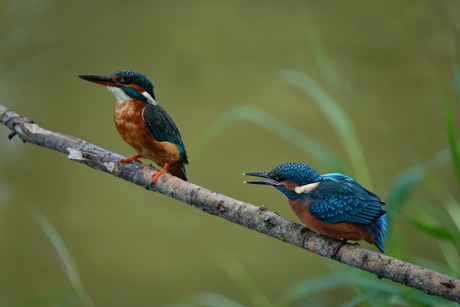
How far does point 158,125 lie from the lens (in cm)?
126

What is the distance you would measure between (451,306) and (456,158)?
88 cm

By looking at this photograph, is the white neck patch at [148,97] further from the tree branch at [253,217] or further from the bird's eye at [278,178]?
the bird's eye at [278,178]

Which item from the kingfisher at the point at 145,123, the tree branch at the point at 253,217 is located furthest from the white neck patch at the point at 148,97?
the tree branch at the point at 253,217

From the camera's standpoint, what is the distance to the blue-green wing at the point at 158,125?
1250mm

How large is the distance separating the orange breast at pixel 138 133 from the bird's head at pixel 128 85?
22mm

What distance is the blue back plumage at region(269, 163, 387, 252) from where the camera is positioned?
0.95 m

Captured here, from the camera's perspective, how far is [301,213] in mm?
991

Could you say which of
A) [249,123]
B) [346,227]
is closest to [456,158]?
[346,227]

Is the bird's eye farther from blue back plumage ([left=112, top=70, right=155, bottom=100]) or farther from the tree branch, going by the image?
blue back plumage ([left=112, top=70, right=155, bottom=100])

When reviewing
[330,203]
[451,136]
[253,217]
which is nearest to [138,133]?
[253,217]

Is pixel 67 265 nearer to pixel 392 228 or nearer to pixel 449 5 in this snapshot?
pixel 392 228

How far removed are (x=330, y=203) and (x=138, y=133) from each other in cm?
62

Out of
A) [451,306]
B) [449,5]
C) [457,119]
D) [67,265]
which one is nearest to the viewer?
[67,265]

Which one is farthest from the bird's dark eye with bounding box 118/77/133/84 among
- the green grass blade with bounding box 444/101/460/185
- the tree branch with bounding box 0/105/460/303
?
the green grass blade with bounding box 444/101/460/185
